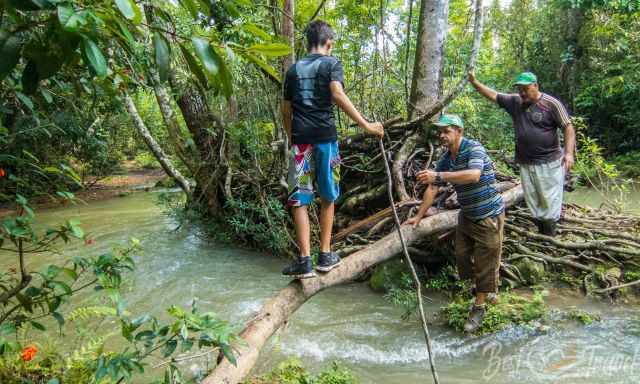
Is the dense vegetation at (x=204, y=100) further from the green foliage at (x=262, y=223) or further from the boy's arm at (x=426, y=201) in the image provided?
the boy's arm at (x=426, y=201)

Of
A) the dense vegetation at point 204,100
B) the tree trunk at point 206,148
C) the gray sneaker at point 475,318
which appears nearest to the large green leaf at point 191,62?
the dense vegetation at point 204,100

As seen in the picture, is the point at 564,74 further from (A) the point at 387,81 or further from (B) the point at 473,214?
(B) the point at 473,214

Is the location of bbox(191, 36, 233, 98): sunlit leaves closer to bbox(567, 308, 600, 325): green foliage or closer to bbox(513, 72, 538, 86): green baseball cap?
bbox(513, 72, 538, 86): green baseball cap

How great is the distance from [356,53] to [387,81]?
2.93 feet

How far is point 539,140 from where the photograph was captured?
4.62 metres

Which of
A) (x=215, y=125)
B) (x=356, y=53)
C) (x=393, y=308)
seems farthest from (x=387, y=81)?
(x=393, y=308)

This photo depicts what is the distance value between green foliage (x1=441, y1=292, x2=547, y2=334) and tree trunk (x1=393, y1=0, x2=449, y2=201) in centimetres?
231

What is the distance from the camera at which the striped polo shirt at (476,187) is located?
3.79m

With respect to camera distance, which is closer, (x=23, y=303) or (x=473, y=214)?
(x=23, y=303)

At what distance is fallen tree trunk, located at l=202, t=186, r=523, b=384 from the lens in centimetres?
247

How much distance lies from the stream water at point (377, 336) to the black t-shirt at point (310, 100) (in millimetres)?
1860

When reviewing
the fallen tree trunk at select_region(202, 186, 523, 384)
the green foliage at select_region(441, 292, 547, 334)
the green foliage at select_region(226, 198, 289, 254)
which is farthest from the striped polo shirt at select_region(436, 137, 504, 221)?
the green foliage at select_region(226, 198, 289, 254)

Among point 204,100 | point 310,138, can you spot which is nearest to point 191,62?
point 310,138

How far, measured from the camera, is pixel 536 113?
457 centimetres
